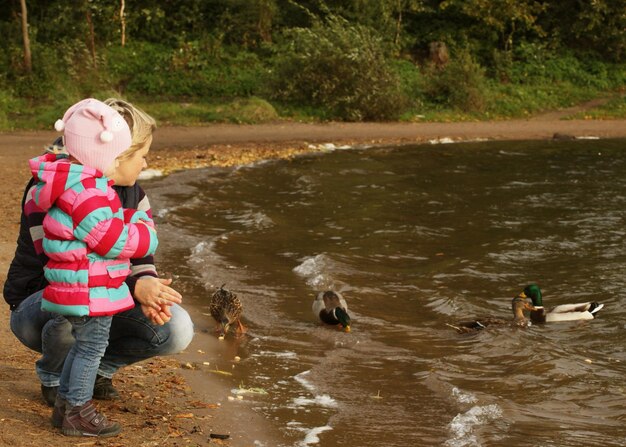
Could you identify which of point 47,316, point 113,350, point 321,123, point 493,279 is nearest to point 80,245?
point 47,316

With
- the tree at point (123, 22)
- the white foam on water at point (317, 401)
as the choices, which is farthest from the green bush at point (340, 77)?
the white foam on water at point (317, 401)

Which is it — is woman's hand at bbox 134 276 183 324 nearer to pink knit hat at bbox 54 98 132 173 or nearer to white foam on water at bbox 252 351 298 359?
pink knit hat at bbox 54 98 132 173

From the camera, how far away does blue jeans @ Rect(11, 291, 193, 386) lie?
4.70 m

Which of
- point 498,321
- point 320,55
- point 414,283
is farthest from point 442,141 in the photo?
point 498,321

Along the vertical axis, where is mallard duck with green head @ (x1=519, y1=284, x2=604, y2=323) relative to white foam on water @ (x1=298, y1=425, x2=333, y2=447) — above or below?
below

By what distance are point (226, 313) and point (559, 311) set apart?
3.55 meters

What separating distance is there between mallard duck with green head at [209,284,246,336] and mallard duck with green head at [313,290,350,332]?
2.55 ft

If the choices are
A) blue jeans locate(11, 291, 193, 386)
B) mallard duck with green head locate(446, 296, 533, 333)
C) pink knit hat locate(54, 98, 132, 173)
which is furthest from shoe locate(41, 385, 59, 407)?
mallard duck with green head locate(446, 296, 533, 333)

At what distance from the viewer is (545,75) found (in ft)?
107

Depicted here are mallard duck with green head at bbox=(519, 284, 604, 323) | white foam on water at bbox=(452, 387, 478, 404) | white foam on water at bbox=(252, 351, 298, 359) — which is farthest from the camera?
mallard duck with green head at bbox=(519, 284, 604, 323)

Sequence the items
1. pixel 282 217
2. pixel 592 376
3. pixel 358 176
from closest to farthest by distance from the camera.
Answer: pixel 592 376 < pixel 282 217 < pixel 358 176

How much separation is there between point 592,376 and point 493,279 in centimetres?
396

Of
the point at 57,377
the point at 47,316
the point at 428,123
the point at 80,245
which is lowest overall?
the point at 428,123

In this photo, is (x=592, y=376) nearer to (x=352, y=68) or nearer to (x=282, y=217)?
(x=282, y=217)
